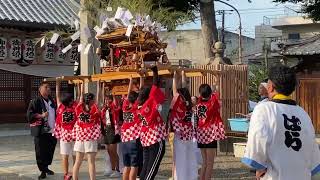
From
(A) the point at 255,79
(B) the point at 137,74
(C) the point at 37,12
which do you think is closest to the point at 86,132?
(B) the point at 137,74

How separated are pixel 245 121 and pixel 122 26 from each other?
3955 mm

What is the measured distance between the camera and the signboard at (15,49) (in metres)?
18.0

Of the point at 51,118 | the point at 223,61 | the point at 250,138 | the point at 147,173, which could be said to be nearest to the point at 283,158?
the point at 250,138

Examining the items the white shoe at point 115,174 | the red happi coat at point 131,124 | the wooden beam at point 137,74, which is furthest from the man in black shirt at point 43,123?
the red happi coat at point 131,124

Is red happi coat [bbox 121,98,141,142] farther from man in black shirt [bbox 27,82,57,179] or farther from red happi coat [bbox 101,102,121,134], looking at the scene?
man in black shirt [bbox 27,82,57,179]

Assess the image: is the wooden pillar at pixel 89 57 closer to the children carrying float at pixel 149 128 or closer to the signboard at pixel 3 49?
the children carrying float at pixel 149 128

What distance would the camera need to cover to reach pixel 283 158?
155 inches

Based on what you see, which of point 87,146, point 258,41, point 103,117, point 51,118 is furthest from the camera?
point 258,41

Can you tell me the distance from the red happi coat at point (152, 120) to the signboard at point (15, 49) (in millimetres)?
11967

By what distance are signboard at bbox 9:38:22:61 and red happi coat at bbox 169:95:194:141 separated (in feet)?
38.9

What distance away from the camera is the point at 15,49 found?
59.4 feet

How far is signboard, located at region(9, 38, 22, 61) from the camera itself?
1805 cm

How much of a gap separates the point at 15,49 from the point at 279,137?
15524mm

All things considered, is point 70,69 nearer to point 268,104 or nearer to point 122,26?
point 122,26
